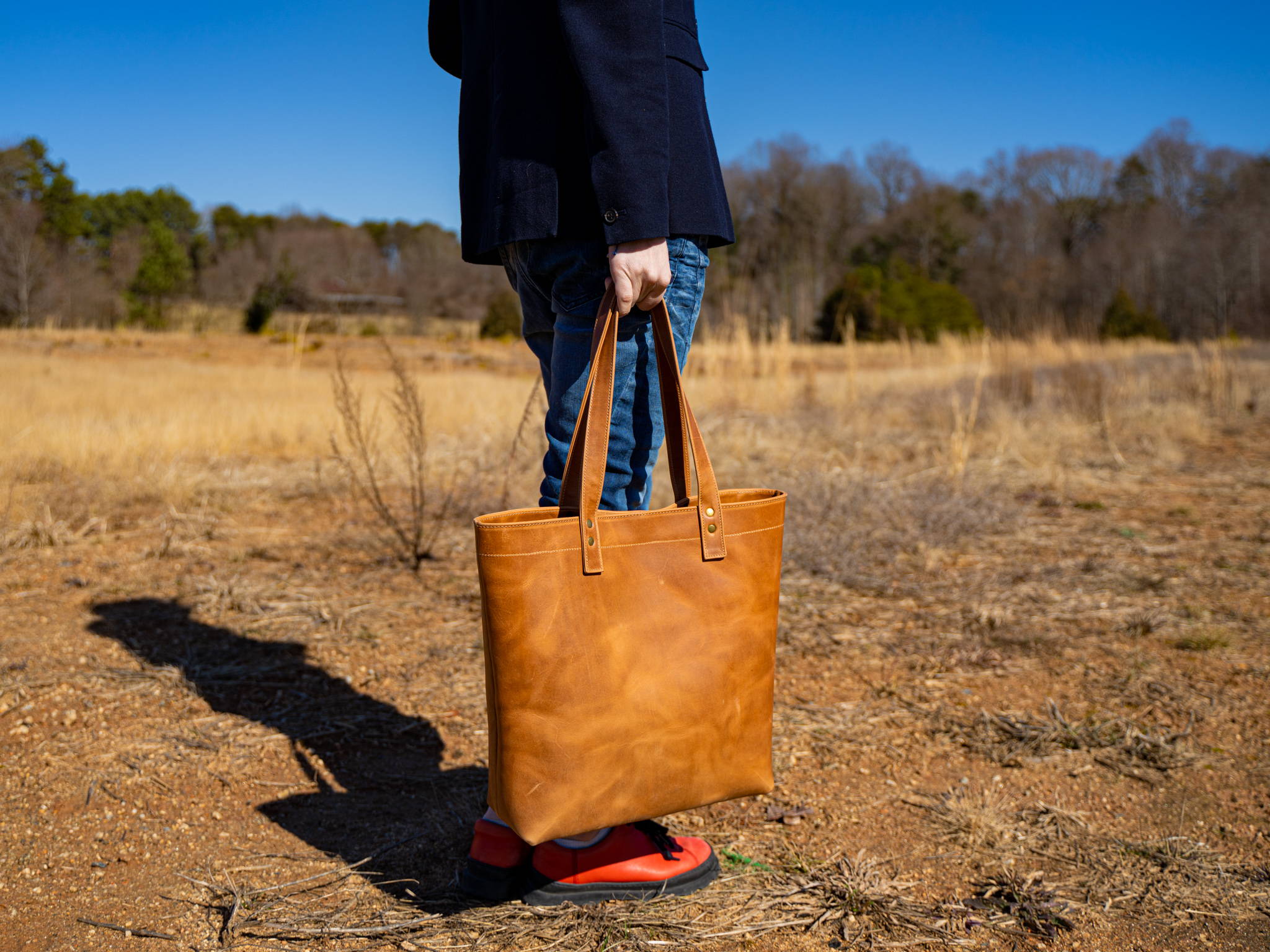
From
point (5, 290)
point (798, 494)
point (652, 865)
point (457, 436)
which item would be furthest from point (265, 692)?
point (5, 290)

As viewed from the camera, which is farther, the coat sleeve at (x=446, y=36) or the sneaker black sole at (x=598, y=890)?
the coat sleeve at (x=446, y=36)

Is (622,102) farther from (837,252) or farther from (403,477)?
(837,252)

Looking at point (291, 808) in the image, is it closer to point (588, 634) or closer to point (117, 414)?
point (588, 634)

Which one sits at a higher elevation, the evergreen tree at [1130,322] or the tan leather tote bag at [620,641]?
the evergreen tree at [1130,322]

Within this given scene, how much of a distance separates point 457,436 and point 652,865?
542cm

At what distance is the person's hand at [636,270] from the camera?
3.94ft

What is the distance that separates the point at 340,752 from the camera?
1.98 metres

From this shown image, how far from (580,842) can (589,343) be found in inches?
32.2

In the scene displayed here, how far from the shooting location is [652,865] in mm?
1400

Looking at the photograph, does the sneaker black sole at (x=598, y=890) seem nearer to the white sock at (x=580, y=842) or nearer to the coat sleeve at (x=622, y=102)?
the white sock at (x=580, y=842)

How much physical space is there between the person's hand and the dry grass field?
3.20 ft

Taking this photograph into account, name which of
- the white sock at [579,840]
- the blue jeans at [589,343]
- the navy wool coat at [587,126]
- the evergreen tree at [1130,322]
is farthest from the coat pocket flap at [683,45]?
the evergreen tree at [1130,322]

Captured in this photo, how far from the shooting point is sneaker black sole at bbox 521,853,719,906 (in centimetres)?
137

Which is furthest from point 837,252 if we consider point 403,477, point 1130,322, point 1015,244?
point 403,477
